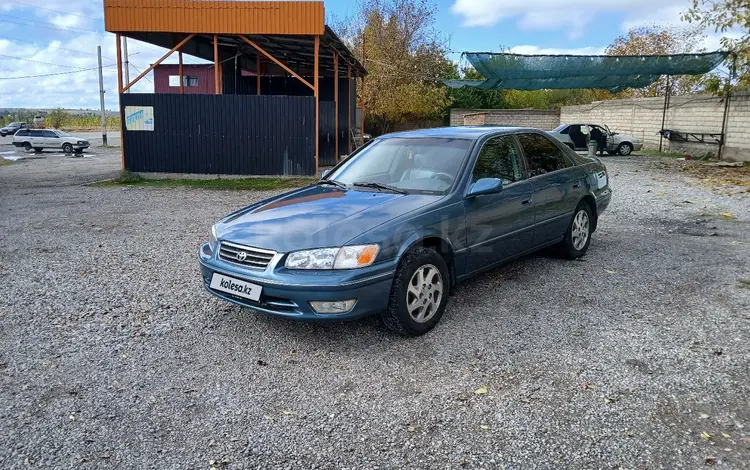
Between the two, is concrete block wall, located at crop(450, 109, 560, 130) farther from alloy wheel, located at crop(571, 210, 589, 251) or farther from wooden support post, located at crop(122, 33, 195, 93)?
alloy wheel, located at crop(571, 210, 589, 251)

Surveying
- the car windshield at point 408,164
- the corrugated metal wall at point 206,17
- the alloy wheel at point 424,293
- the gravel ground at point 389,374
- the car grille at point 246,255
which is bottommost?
the gravel ground at point 389,374

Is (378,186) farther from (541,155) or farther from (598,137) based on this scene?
(598,137)

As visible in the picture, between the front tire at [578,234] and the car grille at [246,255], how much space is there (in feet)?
11.6

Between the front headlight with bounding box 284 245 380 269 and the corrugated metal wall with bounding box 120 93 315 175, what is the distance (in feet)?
35.6

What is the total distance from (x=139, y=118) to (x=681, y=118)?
19505 mm

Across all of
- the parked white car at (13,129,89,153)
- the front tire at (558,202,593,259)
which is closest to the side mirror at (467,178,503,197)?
the front tire at (558,202,593,259)

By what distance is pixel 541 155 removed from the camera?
5.71m

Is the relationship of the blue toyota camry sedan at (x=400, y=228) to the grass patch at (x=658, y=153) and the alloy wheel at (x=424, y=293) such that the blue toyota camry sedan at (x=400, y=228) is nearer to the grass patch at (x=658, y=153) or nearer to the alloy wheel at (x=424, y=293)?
the alloy wheel at (x=424, y=293)

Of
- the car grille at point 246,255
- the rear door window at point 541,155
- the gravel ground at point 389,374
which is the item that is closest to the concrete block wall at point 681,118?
the gravel ground at point 389,374

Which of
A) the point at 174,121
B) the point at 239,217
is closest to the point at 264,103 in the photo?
the point at 174,121

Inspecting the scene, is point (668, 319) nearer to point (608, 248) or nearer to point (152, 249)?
point (608, 248)

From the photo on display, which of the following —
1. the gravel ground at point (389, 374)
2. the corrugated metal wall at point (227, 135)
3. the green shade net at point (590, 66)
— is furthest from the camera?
the green shade net at point (590, 66)

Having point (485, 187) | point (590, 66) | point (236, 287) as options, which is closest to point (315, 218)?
point (236, 287)

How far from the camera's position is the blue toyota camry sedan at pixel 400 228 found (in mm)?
3727
